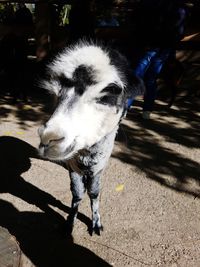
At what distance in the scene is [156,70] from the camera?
5.46m

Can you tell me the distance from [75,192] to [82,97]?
4.08ft

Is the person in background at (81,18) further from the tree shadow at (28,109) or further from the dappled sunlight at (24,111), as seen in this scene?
the dappled sunlight at (24,111)

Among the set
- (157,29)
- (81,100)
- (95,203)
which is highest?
(157,29)

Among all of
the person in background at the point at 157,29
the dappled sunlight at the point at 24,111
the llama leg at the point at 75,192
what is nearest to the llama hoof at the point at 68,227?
the llama leg at the point at 75,192

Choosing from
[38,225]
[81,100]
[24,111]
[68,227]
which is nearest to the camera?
[81,100]

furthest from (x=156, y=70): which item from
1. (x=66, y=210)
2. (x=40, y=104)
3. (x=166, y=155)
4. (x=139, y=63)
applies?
(x=66, y=210)

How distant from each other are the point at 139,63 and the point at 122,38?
2.04 m

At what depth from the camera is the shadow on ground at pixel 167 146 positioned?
14.2 ft

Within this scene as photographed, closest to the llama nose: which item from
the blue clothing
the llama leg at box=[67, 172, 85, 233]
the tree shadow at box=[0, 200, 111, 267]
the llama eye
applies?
the llama eye

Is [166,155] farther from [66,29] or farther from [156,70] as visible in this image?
[66,29]

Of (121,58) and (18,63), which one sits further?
(18,63)

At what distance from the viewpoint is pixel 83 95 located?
229 cm

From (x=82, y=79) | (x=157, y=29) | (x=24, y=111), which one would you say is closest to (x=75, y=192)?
(x=82, y=79)

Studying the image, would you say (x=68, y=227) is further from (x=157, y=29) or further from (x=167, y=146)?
(x=157, y=29)
